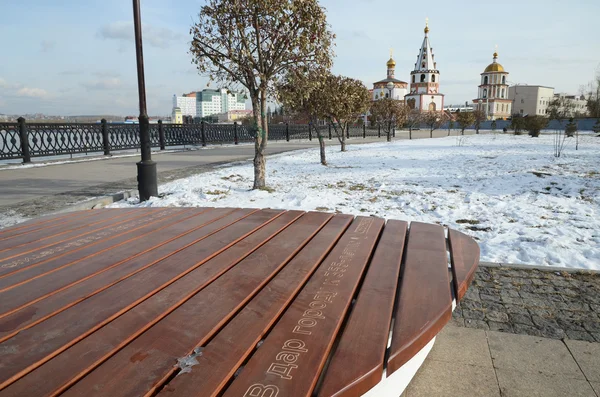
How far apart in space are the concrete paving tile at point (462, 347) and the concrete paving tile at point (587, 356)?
429 mm

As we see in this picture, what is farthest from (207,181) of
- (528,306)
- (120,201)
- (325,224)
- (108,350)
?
(108,350)

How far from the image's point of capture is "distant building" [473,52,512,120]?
303 ft

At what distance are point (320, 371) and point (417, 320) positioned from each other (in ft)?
1.35

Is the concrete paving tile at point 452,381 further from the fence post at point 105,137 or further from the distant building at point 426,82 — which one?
the distant building at point 426,82

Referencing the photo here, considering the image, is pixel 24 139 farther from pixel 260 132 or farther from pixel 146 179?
pixel 260 132

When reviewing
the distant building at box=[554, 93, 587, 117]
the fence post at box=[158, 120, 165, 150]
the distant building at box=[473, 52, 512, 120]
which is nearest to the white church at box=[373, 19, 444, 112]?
the distant building at box=[473, 52, 512, 120]

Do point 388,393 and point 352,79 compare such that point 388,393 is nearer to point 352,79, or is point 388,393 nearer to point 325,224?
point 325,224

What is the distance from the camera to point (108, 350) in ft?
3.36

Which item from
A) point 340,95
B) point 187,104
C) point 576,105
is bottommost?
point 340,95

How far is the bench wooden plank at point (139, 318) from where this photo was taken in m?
0.90

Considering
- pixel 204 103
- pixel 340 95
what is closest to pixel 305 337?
pixel 340 95

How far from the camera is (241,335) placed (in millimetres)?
1092

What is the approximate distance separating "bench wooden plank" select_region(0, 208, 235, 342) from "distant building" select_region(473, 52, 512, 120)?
103 metres

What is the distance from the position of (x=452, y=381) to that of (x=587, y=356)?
31.0 inches
